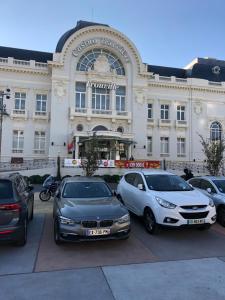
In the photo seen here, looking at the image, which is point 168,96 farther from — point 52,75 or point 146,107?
point 52,75

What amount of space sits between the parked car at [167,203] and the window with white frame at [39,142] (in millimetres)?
25936

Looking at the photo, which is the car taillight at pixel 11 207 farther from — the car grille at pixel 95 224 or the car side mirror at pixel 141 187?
the car side mirror at pixel 141 187

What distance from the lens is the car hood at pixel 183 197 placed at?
26.3ft

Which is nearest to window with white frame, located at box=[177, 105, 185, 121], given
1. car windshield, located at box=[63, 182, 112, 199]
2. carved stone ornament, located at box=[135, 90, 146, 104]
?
carved stone ornament, located at box=[135, 90, 146, 104]

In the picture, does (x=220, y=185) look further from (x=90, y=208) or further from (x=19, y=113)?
(x=19, y=113)

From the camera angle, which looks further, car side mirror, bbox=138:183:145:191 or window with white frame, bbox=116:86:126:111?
window with white frame, bbox=116:86:126:111

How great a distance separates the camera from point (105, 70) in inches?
1404

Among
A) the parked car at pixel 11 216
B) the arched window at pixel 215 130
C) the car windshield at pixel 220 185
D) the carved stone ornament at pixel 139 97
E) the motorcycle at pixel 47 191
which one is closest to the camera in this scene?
the parked car at pixel 11 216

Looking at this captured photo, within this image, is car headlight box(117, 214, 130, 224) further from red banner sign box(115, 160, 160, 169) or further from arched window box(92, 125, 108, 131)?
arched window box(92, 125, 108, 131)

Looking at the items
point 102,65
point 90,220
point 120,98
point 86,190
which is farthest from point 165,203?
point 102,65

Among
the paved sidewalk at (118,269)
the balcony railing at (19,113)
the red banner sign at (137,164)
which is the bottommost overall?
the paved sidewalk at (118,269)

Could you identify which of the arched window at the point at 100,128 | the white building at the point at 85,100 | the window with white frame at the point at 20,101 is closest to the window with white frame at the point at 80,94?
the white building at the point at 85,100

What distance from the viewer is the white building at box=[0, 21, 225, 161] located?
34.0 meters

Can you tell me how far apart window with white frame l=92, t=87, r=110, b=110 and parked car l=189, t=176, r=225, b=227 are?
24.9 meters
